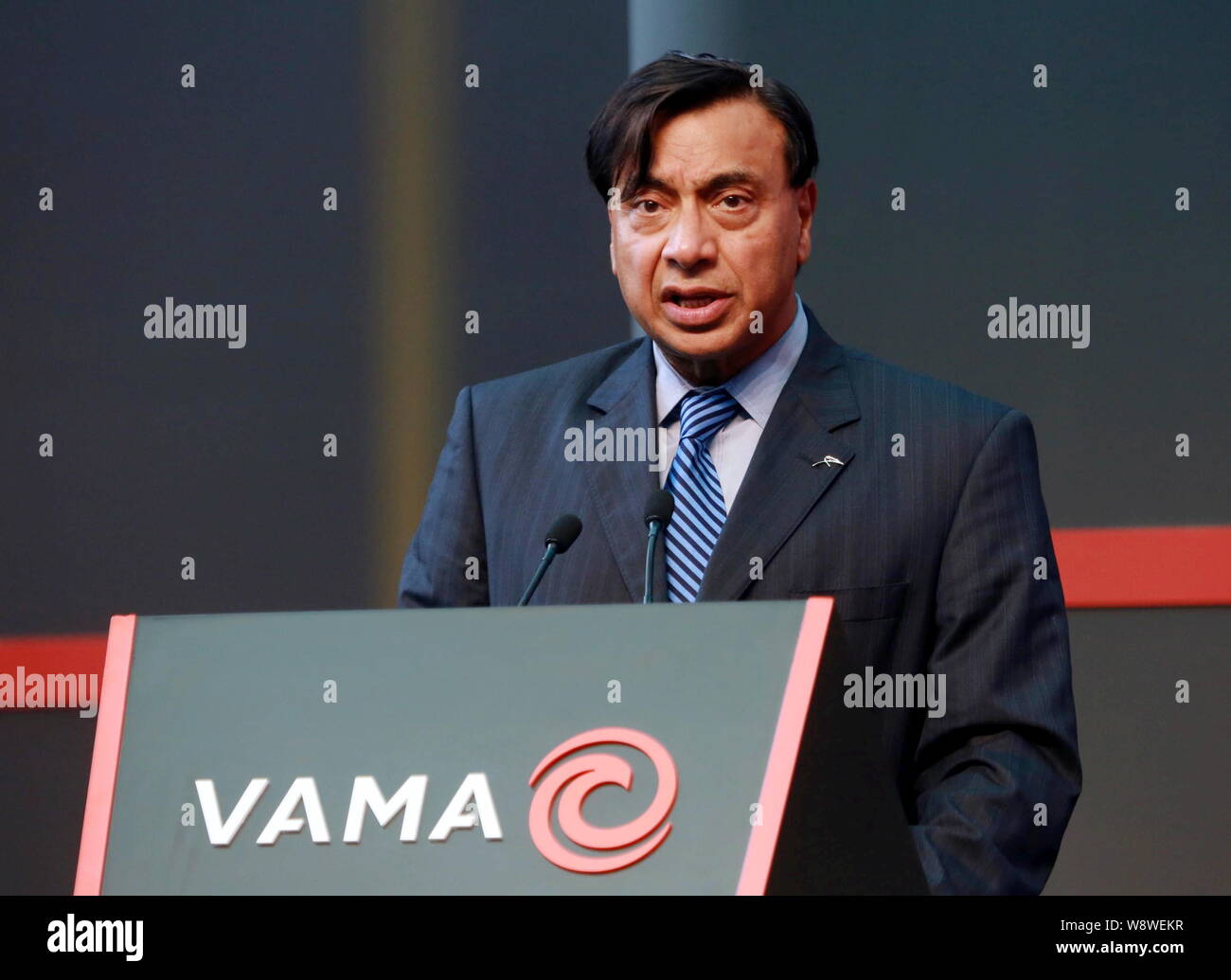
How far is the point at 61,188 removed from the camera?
3.40 metres

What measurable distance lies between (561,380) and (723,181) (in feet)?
1.32

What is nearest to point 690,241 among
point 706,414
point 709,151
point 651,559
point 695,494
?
point 709,151

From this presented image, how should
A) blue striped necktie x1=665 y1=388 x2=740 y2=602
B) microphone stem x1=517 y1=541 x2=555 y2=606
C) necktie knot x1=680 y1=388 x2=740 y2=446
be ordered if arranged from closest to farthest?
microphone stem x1=517 y1=541 x2=555 y2=606 → blue striped necktie x1=665 y1=388 x2=740 y2=602 → necktie knot x1=680 y1=388 x2=740 y2=446

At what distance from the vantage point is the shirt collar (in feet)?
7.08

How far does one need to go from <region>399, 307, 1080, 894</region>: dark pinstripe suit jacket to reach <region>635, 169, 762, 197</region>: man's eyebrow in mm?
234

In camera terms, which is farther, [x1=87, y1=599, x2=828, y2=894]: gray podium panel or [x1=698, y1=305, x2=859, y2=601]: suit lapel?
[x1=698, y1=305, x2=859, y2=601]: suit lapel

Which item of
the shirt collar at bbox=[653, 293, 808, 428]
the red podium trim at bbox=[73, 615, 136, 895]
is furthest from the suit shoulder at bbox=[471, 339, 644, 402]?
the red podium trim at bbox=[73, 615, 136, 895]

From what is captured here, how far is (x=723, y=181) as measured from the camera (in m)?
2.13

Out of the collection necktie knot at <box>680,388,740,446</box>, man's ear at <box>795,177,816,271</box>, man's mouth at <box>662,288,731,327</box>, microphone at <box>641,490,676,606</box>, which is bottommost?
microphone at <box>641,490,676,606</box>

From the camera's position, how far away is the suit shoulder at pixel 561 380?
91.8 inches

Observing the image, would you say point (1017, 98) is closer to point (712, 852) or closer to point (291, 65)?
point (291, 65)

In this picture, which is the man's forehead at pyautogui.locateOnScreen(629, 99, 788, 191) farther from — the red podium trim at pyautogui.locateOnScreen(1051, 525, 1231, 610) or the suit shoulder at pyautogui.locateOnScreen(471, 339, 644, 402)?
the red podium trim at pyautogui.locateOnScreen(1051, 525, 1231, 610)

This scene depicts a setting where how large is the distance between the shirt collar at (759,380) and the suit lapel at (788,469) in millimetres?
25

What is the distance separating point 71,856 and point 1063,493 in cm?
223
